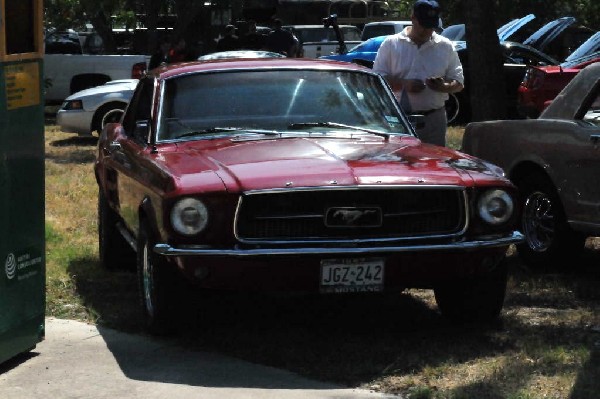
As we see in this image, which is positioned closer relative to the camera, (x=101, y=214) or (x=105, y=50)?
(x=101, y=214)

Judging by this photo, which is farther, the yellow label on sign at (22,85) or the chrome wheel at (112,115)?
the chrome wheel at (112,115)

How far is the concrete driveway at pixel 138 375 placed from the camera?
5.98 meters

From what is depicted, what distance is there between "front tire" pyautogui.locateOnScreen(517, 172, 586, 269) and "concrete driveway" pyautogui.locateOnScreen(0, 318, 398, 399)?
320cm

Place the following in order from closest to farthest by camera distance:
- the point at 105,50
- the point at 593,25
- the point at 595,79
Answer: the point at 595,79
the point at 105,50
the point at 593,25

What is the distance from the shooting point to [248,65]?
817 cm

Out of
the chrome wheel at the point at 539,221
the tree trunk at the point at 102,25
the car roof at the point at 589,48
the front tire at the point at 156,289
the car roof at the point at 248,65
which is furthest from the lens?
the tree trunk at the point at 102,25

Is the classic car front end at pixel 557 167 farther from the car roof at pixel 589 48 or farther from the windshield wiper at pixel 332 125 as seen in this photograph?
the car roof at pixel 589 48

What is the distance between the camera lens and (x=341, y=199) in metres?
6.65

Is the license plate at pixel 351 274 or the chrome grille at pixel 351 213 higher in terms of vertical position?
the chrome grille at pixel 351 213

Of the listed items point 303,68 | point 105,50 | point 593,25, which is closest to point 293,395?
point 303,68

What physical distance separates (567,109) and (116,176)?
313 cm

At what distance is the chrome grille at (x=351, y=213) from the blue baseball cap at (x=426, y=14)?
9.83ft

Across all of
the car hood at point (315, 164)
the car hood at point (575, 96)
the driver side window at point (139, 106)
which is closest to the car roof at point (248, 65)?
the driver side window at point (139, 106)

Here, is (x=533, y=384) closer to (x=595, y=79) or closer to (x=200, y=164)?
(x=200, y=164)
